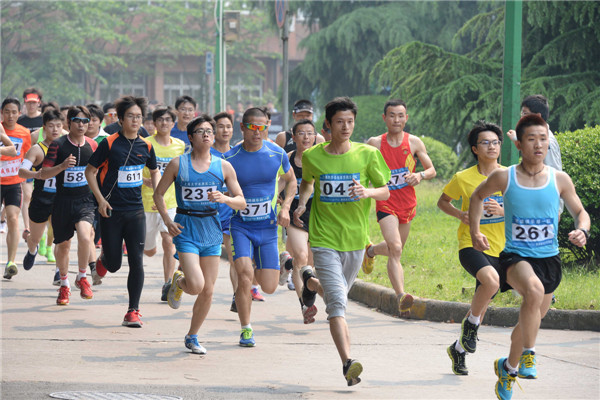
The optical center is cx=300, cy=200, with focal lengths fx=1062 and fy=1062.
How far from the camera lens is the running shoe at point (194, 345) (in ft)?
26.2

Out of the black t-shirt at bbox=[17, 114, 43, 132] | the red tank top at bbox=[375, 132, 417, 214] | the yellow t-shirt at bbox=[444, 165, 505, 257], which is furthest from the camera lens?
the black t-shirt at bbox=[17, 114, 43, 132]

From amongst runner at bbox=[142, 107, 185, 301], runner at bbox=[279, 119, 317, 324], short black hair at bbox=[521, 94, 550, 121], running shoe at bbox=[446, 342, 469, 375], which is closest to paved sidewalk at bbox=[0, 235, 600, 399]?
running shoe at bbox=[446, 342, 469, 375]

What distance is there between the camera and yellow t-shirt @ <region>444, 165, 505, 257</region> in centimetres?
779

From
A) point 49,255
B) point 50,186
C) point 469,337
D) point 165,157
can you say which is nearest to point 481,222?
point 469,337

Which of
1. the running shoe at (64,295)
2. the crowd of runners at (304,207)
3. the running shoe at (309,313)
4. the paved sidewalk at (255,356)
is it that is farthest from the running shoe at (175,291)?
the running shoe at (64,295)

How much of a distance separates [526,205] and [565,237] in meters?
5.34

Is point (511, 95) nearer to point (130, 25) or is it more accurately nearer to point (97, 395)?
point (97, 395)

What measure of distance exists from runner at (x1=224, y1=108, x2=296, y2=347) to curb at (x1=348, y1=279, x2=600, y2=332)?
2056 mm

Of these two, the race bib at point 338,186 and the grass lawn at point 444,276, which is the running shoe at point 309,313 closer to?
the race bib at point 338,186

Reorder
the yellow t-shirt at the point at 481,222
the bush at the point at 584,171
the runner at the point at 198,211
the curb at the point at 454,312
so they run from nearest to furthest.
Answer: the yellow t-shirt at the point at 481,222
the runner at the point at 198,211
the curb at the point at 454,312
the bush at the point at 584,171

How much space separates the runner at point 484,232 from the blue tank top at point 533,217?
932 mm

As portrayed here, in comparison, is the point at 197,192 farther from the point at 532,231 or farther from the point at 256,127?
the point at 532,231

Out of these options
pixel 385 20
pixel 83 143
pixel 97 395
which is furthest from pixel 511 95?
pixel 385 20

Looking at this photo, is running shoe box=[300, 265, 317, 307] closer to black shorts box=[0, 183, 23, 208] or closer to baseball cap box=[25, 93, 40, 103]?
black shorts box=[0, 183, 23, 208]
